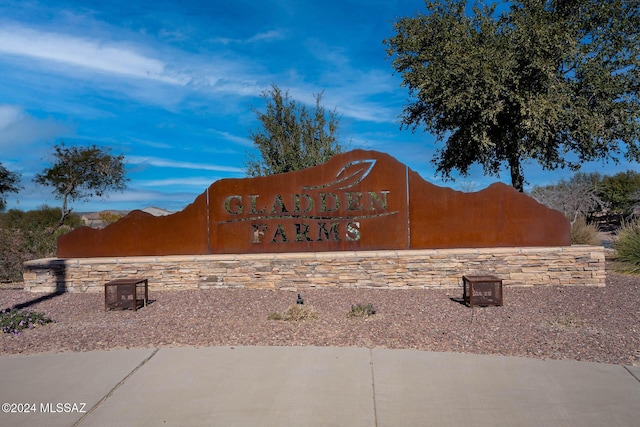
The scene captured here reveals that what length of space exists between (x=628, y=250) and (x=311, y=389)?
37.2 ft

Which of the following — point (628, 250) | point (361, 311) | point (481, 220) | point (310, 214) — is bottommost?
point (361, 311)

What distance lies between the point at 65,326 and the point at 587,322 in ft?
24.5

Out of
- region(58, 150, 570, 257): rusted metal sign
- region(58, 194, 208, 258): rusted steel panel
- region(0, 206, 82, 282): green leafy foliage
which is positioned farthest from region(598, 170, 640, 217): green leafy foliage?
region(0, 206, 82, 282): green leafy foliage

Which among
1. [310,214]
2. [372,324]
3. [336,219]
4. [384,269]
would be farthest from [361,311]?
[310,214]

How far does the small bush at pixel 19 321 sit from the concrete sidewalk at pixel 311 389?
137 centimetres

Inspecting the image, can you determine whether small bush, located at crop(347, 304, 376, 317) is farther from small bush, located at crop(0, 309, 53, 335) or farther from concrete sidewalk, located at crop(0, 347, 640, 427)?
small bush, located at crop(0, 309, 53, 335)

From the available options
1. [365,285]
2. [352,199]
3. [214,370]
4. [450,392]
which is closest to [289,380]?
[214,370]

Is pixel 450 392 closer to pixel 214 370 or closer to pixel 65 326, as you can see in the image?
pixel 214 370

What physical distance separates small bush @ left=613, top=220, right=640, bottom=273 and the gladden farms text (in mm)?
6394

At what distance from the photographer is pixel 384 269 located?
1025 cm

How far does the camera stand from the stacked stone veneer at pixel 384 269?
33.6 feet

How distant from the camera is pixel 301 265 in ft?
33.8

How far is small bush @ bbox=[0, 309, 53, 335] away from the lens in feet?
23.3

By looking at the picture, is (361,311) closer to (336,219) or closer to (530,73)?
(336,219)
